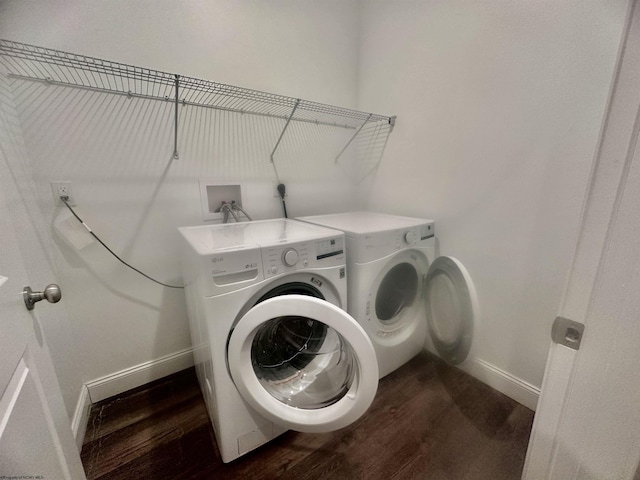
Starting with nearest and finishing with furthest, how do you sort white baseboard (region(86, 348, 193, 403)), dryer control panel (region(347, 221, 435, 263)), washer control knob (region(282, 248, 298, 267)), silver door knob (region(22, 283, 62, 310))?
silver door knob (region(22, 283, 62, 310)) → washer control knob (region(282, 248, 298, 267)) → dryer control panel (region(347, 221, 435, 263)) → white baseboard (region(86, 348, 193, 403))

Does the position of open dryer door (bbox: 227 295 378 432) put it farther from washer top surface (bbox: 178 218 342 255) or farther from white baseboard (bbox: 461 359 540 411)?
white baseboard (bbox: 461 359 540 411)

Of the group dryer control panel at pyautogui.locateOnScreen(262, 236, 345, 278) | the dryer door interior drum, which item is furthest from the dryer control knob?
dryer control panel at pyautogui.locateOnScreen(262, 236, 345, 278)

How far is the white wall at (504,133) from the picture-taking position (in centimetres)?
94

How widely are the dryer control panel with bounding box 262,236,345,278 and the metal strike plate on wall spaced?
682 millimetres

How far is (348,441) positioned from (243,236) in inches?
39.2

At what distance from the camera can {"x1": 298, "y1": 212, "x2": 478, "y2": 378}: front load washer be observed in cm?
111

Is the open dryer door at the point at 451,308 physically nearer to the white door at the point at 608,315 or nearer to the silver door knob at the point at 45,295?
the white door at the point at 608,315

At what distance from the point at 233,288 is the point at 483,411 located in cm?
134

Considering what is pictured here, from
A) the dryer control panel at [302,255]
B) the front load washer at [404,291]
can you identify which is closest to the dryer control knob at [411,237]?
the front load washer at [404,291]

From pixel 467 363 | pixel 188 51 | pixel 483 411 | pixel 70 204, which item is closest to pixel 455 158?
pixel 467 363

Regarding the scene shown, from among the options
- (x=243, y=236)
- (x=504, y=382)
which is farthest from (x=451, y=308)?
(x=243, y=236)

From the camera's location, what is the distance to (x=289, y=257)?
35.6 inches

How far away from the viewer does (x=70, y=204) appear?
1.11m

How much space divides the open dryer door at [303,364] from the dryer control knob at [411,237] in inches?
24.2
